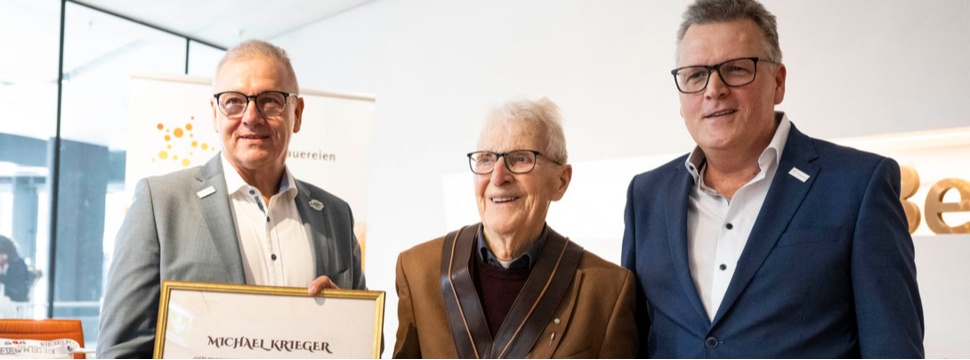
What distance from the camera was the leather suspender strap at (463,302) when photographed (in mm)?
2148

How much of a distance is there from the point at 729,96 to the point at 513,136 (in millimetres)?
602

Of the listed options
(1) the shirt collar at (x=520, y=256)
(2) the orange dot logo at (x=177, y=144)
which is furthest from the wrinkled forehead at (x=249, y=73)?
(2) the orange dot logo at (x=177, y=144)

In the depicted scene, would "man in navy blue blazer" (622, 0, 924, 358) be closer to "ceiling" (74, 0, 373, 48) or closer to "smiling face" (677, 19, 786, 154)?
"smiling face" (677, 19, 786, 154)

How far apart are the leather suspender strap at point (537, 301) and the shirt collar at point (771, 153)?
0.42 meters

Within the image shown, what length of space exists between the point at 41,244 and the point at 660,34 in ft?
21.3

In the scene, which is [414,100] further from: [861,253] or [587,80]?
[861,253]

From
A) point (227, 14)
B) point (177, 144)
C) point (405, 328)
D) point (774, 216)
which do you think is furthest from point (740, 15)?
point (227, 14)

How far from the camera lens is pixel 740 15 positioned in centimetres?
216

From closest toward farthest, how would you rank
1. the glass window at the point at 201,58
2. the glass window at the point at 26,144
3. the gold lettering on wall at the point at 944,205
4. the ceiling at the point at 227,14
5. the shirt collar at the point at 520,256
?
the shirt collar at the point at 520,256 → the gold lettering on wall at the point at 944,205 → the glass window at the point at 26,144 → the ceiling at the point at 227,14 → the glass window at the point at 201,58

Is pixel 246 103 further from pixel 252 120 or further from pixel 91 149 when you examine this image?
pixel 91 149

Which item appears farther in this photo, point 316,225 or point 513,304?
point 316,225

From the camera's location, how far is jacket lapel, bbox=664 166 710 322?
6.98 feet

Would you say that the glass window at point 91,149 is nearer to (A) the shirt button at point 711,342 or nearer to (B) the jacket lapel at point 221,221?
(B) the jacket lapel at point 221,221

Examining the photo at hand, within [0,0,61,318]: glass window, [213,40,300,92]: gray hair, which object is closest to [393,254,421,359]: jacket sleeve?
[213,40,300,92]: gray hair
